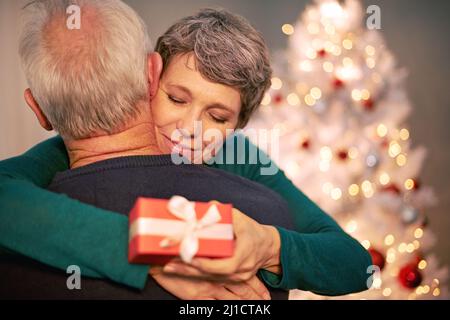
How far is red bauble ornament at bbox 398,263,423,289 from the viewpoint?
3586 millimetres

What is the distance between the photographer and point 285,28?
386 centimetres

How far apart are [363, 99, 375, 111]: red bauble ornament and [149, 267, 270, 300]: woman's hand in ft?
8.41

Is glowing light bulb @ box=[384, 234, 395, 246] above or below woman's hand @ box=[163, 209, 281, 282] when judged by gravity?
below

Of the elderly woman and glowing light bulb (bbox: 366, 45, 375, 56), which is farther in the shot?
glowing light bulb (bbox: 366, 45, 375, 56)

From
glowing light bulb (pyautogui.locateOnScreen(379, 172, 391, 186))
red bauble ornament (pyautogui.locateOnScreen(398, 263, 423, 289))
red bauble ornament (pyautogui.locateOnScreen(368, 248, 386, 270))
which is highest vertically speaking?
glowing light bulb (pyautogui.locateOnScreen(379, 172, 391, 186))

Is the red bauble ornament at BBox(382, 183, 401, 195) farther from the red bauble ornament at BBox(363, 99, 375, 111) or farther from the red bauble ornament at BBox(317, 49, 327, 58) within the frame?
the red bauble ornament at BBox(317, 49, 327, 58)

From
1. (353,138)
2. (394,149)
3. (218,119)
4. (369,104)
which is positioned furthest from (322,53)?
(218,119)

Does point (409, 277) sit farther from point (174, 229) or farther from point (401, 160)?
point (174, 229)

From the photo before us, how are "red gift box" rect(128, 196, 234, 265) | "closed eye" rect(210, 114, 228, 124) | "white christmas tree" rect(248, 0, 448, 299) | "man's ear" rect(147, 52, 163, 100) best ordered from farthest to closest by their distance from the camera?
"white christmas tree" rect(248, 0, 448, 299)
"closed eye" rect(210, 114, 228, 124)
"man's ear" rect(147, 52, 163, 100)
"red gift box" rect(128, 196, 234, 265)

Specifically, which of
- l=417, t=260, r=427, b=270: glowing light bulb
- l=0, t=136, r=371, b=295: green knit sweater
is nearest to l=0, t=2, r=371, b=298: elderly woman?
l=0, t=136, r=371, b=295: green knit sweater

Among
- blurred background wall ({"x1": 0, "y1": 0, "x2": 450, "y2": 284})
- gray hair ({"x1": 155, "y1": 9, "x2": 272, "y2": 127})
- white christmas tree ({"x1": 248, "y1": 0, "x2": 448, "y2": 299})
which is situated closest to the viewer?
gray hair ({"x1": 155, "y1": 9, "x2": 272, "y2": 127})

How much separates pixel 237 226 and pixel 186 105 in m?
0.64
